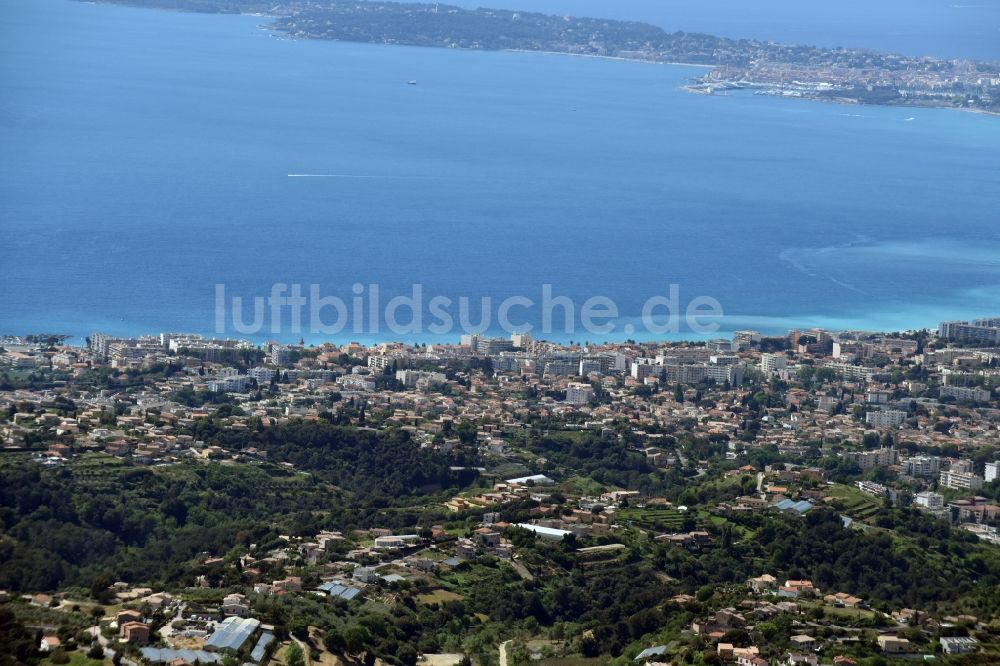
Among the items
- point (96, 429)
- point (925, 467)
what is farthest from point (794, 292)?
point (96, 429)

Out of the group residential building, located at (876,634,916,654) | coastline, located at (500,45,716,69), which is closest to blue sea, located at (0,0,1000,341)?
coastline, located at (500,45,716,69)

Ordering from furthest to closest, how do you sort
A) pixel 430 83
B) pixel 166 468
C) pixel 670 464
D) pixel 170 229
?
1. pixel 430 83
2. pixel 170 229
3. pixel 670 464
4. pixel 166 468

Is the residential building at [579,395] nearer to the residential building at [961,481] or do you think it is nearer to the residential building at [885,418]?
the residential building at [885,418]

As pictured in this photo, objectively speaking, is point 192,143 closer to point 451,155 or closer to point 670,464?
point 451,155

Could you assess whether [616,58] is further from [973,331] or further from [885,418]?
[885,418]

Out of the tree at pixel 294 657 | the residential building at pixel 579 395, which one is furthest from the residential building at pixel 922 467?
the tree at pixel 294 657

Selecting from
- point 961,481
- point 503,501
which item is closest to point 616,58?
point 961,481
